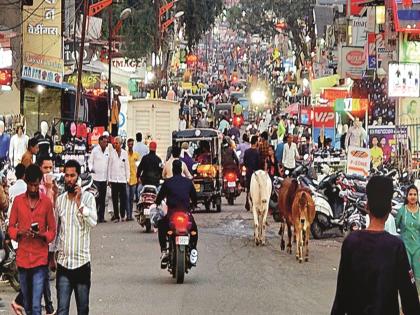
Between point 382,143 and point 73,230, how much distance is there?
68.4 feet

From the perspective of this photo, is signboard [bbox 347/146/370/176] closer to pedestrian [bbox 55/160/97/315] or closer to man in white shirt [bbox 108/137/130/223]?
man in white shirt [bbox 108/137/130/223]

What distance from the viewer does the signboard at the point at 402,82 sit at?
31.2 m

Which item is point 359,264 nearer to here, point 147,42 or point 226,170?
point 226,170

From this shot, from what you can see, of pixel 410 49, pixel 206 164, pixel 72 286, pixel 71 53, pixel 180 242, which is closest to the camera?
pixel 72 286

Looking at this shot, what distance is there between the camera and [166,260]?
55.5 feet

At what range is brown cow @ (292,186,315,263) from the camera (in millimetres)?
19516

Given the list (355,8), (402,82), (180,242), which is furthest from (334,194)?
(355,8)

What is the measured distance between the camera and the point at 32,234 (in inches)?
436

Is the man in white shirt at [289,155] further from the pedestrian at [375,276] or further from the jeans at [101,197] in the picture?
the pedestrian at [375,276]

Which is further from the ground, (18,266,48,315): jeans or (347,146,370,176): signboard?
(347,146,370,176): signboard

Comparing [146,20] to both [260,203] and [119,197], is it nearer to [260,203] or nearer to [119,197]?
[119,197]

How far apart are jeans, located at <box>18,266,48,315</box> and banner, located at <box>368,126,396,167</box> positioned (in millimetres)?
16534

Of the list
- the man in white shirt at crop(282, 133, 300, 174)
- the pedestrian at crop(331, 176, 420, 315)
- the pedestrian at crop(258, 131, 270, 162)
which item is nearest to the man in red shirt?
the pedestrian at crop(331, 176, 420, 315)

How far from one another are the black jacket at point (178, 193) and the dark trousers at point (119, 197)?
401 inches
